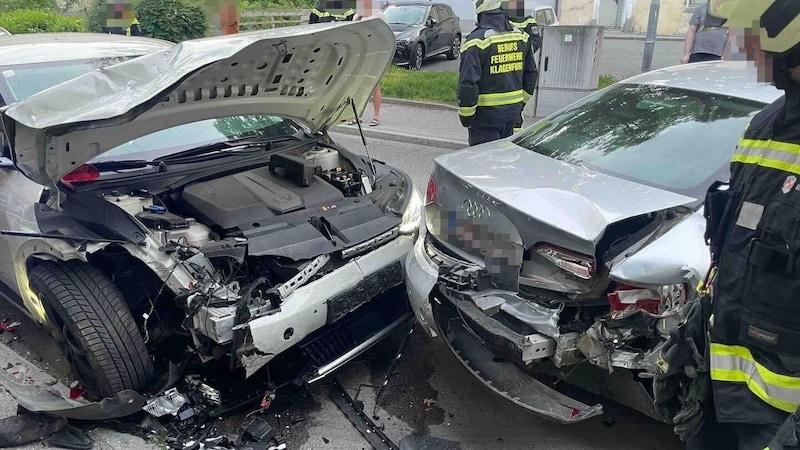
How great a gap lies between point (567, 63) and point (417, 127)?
2.03 m

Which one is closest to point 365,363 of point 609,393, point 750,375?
point 609,393

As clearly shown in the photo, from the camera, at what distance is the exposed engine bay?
2711 mm

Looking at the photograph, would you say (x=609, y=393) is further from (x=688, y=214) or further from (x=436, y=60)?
(x=436, y=60)

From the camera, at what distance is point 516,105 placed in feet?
16.0

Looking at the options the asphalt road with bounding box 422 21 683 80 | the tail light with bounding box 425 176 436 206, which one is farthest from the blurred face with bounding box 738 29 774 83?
the asphalt road with bounding box 422 21 683 80

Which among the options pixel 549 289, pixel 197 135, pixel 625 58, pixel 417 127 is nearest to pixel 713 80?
pixel 549 289

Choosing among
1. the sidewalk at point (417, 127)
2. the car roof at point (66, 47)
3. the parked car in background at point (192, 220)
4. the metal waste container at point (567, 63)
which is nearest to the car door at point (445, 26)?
the sidewalk at point (417, 127)

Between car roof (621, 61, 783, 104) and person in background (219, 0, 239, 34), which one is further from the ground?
person in background (219, 0, 239, 34)

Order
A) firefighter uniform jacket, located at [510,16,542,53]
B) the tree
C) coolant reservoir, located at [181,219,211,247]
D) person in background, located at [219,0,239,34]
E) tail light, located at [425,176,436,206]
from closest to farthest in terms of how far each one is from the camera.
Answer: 1. coolant reservoir, located at [181,219,211,247]
2. tail light, located at [425,176,436,206]
3. person in background, located at [219,0,239,34]
4. firefighter uniform jacket, located at [510,16,542,53]
5. the tree

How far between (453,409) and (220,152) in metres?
1.89

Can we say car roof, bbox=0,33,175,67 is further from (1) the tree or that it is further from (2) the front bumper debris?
(1) the tree

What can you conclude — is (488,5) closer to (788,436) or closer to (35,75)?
(35,75)

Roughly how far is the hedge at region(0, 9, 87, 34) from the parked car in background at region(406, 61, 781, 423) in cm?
1356

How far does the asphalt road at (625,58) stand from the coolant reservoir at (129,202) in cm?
968
